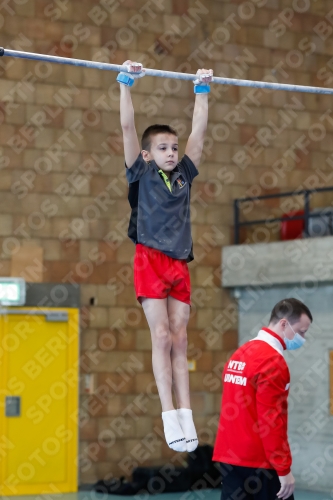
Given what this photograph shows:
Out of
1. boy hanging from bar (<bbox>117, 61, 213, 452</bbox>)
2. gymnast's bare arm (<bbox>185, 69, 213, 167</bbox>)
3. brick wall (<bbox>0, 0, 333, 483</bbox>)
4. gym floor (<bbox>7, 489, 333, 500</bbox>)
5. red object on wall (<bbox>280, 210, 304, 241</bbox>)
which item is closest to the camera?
boy hanging from bar (<bbox>117, 61, 213, 452</bbox>)

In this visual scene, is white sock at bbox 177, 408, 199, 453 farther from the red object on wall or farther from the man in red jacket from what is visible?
the red object on wall

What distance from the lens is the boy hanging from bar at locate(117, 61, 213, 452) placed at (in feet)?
16.4

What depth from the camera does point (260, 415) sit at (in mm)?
5316

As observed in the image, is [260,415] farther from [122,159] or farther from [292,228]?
[292,228]

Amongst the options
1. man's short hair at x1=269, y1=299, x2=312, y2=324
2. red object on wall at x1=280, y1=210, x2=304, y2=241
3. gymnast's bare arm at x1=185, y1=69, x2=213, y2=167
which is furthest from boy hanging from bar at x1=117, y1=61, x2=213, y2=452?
red object on wall at x1=280, y1=210, x2=304, y2=241

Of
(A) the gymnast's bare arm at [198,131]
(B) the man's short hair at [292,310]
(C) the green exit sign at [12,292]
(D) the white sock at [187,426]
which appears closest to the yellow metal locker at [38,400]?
(C) the green exit sign at [12,292]

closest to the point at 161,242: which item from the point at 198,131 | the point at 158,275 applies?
the point at 158,275

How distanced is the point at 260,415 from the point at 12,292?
6598 mm

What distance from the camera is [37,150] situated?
38.5 ft

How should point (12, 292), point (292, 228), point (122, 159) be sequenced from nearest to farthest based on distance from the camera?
→ point (12, 292)
point (122, 159)
point (292, 228)

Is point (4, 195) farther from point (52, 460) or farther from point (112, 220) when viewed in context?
point (52, 460)

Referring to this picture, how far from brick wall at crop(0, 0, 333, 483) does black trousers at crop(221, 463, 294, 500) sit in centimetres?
644

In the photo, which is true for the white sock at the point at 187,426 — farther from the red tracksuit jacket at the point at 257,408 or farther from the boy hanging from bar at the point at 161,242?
the red tracksuit jacket at the point at 257,408

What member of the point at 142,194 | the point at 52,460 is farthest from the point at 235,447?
the point at 52,460
